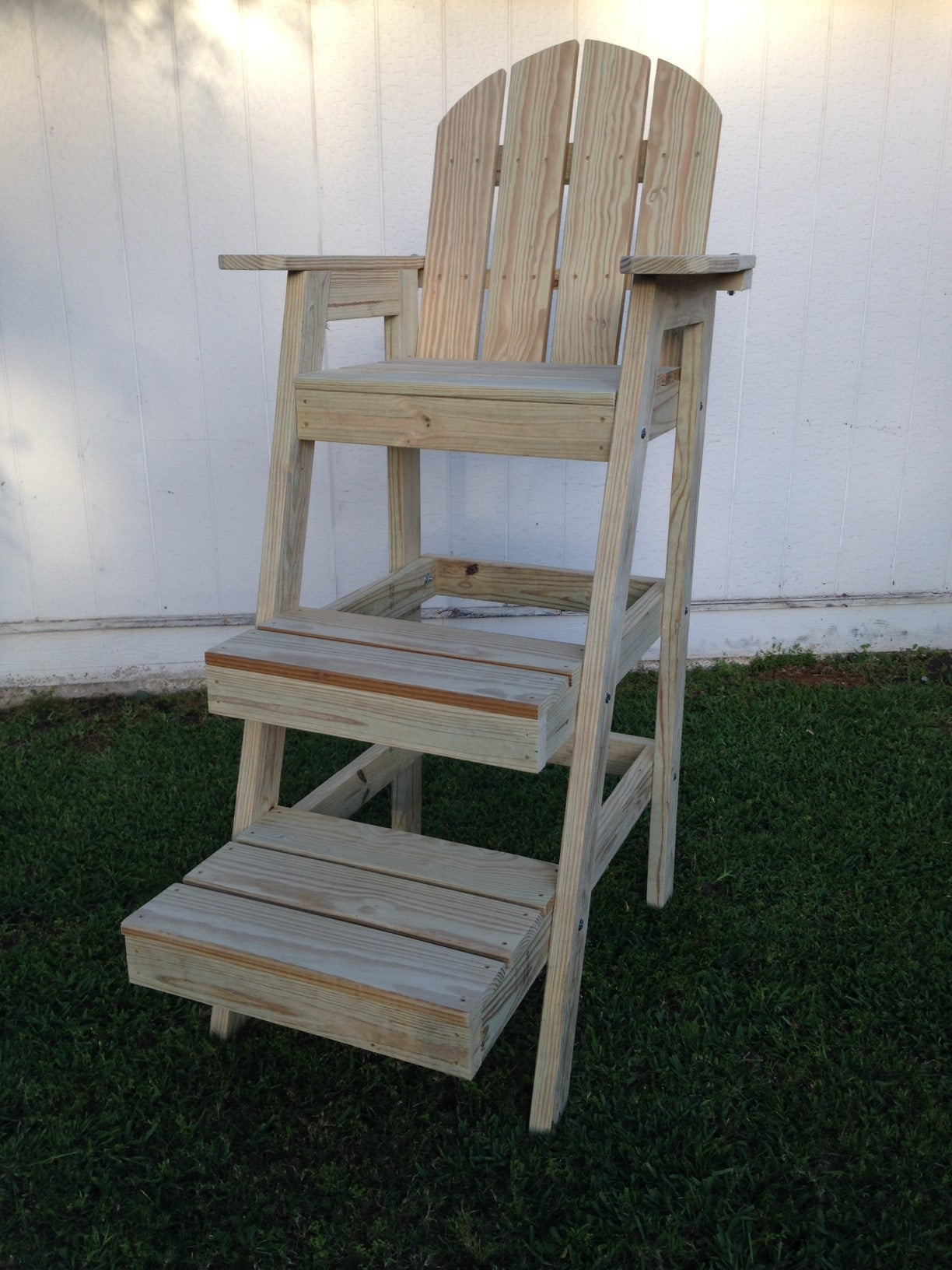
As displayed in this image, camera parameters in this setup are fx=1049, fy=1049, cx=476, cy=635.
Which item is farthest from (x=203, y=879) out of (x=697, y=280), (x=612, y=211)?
(x=612, y=211)

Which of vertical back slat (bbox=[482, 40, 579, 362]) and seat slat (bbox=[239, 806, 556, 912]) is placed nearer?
seat slat (bbox=[239, 806, 556, 912])

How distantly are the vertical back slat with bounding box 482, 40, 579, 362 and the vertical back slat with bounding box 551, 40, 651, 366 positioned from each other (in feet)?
0.11

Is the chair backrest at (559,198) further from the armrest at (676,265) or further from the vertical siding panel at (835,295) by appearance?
Result: the vertical siding panel at (835,295)

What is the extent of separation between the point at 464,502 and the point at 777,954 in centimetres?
177

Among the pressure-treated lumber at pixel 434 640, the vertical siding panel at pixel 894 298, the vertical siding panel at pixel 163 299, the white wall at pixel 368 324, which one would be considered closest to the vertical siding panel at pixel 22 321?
the white wall at pixel 368 324

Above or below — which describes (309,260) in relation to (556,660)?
above

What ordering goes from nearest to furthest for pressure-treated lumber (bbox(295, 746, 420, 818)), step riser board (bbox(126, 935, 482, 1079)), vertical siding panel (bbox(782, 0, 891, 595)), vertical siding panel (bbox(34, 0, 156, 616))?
1. step riser board (bbox(126, 935, 482, 1079))
2. pressure-treated lumber (bbox(295, 746, 420, 818))
3. vertical siding panel (bbox(34, 0, 156, 616))
4. vertical siding panel (bbox(782, 0, 891, 595))

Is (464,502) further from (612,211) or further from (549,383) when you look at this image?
(549,383)

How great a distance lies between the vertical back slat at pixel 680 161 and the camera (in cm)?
202

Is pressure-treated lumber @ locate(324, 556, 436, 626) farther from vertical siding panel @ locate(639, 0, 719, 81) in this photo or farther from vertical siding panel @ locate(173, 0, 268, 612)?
vertical siding panel @ locate(639, 0, 719, 81)

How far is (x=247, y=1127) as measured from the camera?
172 cm

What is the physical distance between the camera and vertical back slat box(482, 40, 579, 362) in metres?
2.13

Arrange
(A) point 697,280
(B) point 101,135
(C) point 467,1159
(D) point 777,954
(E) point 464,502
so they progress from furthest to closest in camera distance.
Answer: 1. (E) point 464,502
2. (B) point 101,135
3. (D) point 777,954
4. (A) point 697,280
5. (C) point 467,1159

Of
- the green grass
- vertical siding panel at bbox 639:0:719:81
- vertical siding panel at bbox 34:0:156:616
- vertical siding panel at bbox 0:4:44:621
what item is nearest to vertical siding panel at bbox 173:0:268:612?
vertical siding panel at bbox 34:0:156:616
